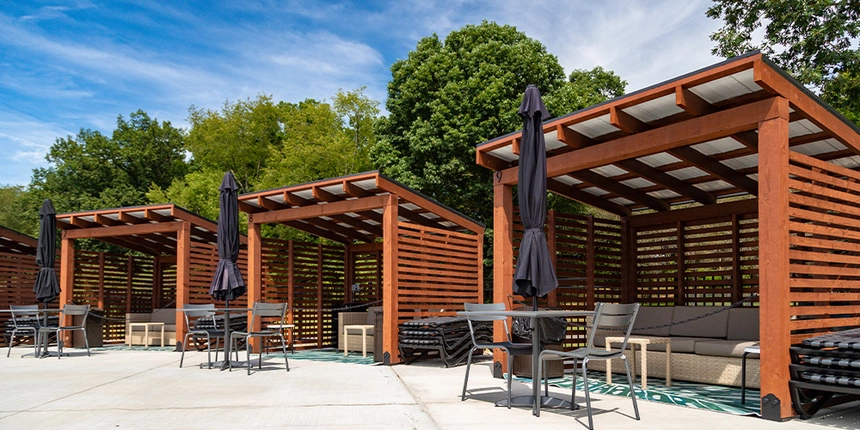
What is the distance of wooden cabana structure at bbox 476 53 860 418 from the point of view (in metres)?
5.54

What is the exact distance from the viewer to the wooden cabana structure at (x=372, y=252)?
10367mm

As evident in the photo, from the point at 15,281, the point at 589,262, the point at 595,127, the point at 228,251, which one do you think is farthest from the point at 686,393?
the point at 15,281

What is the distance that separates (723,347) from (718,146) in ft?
7.23

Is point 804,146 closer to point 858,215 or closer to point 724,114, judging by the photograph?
point 858,215

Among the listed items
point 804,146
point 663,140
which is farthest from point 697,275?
point 663,140

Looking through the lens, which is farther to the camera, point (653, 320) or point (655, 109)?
point (653, 320)

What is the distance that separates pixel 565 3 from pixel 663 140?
50.7ft

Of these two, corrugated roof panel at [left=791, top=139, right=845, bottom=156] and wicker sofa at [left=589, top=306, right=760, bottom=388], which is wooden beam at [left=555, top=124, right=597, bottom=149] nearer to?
corrugated roof panel at [left=791, top=139, right=845, bottom=156]

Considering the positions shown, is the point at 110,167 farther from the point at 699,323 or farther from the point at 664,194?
the point at 699,323

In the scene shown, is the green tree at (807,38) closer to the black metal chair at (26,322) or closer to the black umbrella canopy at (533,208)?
the black umbrella canopy at (533,208)

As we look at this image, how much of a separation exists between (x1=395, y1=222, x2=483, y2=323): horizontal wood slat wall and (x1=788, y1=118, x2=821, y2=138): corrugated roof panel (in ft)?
18.4

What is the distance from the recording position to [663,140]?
6625 mm

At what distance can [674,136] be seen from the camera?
21.4 feet

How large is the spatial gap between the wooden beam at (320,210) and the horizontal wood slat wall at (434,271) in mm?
568
